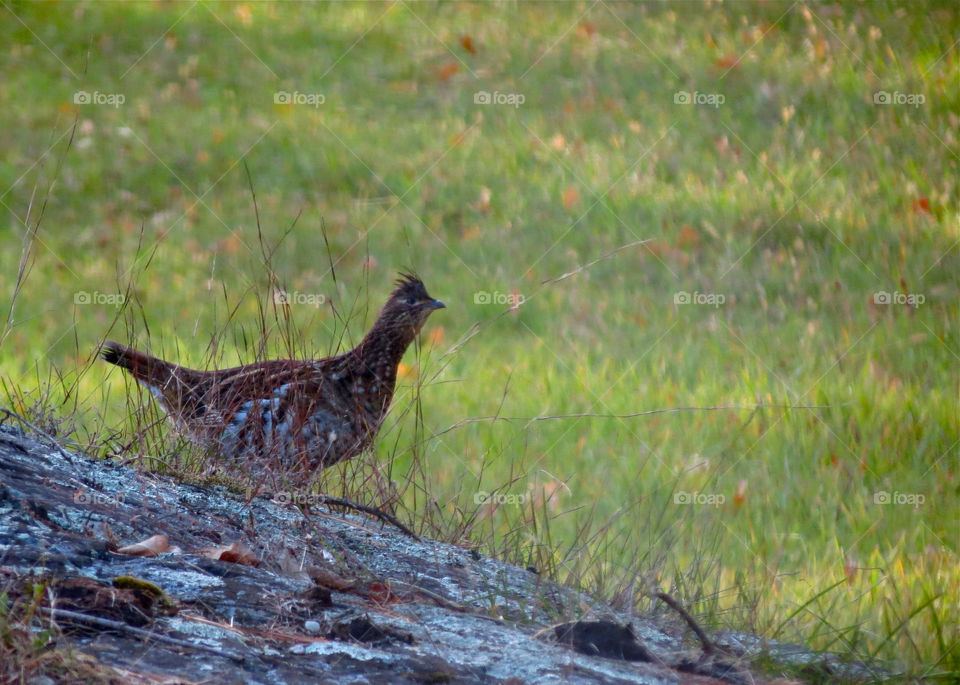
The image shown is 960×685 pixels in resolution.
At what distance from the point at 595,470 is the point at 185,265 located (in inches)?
188

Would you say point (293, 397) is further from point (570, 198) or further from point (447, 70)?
point (447, 70)

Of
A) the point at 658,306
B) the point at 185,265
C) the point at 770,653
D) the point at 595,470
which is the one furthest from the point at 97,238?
the point at 770,653

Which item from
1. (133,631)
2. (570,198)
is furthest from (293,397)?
(570,198)

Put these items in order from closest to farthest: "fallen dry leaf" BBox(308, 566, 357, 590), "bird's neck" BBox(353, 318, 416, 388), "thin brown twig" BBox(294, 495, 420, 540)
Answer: "fallen dry leaf" BBox(308, 566, 357, 590)
"thin brown twig" BBox(294, 495, 420, 540)
"bird's neck" BBox(353, 318, 416, 388)

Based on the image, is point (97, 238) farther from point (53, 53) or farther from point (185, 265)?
point (53, 53)

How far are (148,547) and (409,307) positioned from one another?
10.6 feet

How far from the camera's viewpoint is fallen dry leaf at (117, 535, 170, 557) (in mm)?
3006

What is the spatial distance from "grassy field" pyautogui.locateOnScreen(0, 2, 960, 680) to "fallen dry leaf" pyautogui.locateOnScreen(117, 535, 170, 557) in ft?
2.91

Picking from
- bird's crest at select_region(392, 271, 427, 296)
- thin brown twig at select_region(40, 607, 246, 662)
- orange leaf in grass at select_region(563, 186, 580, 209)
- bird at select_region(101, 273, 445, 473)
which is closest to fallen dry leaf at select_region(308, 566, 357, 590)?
thin brown twig at select_region(40, 607, 246, 662)

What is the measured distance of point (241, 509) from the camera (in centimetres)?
365

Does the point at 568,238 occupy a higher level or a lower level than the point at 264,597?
higher

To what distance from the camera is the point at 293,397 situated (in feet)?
16.0

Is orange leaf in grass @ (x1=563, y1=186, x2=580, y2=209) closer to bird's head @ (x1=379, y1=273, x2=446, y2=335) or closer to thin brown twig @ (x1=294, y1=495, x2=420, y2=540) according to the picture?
bird's head @ (x1=379, y1=273, x2=446, y2=335)

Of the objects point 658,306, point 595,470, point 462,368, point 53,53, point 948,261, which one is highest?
point 53,53
